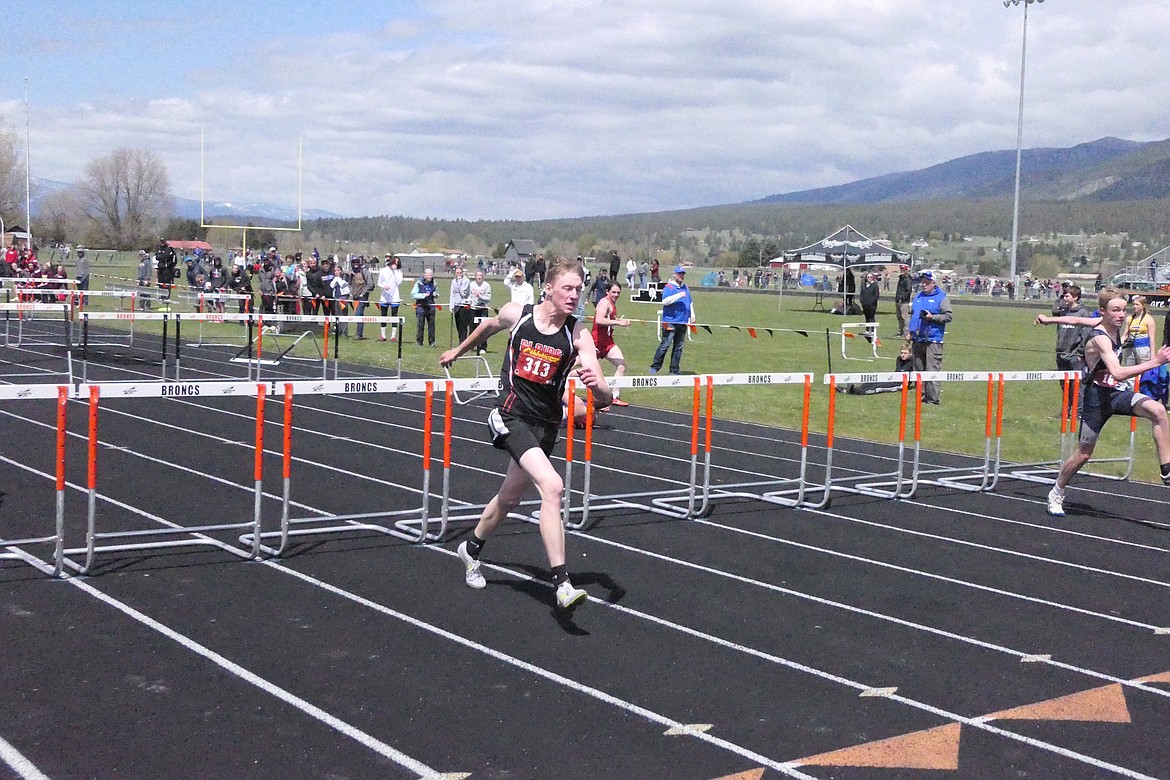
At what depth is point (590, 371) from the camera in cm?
647

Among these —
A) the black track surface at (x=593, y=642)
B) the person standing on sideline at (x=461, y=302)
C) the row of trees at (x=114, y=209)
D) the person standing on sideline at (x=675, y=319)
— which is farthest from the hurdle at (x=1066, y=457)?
the row of trees at (x=114, y=209)

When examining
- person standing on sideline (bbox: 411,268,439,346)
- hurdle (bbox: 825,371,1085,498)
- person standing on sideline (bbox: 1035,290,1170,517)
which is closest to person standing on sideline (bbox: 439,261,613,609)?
hurdle (bbox: 825,371,1085,498)

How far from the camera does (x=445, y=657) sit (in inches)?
245

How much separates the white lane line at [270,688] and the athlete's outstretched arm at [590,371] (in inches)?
84.6

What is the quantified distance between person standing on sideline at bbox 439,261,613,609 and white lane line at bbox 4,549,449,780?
5.19ft

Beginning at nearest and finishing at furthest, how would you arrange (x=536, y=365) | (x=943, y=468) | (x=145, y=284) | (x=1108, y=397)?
(x=536, y=365)
(x=1108, y=397)
(x=943, y=468)
(x=145, y=284)

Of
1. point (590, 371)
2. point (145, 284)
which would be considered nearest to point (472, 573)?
point (590, 371)

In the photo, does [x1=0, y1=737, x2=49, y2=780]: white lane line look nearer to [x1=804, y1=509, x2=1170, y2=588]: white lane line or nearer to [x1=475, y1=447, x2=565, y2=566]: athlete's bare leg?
[x1=475, y1=447, x2=565, y2=566]: athlete's bare leg

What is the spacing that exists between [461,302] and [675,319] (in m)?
6.48

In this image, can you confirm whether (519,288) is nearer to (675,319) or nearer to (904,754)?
(675,319)

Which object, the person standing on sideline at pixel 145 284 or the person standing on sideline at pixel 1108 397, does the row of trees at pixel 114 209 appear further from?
the person standing on sideline at pixel 1108 397

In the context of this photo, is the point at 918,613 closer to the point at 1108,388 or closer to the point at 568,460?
the point at 568,460

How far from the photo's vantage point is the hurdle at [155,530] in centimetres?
741

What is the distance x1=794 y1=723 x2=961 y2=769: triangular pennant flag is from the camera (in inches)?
198
